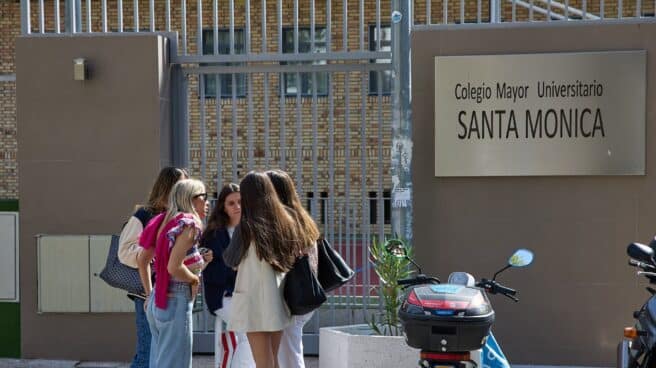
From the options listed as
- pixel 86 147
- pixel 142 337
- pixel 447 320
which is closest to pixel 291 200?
pixel 447 320

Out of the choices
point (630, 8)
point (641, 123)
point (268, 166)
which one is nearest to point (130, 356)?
point (268, 166)

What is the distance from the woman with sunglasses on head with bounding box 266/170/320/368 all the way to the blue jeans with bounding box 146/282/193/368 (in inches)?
25.2

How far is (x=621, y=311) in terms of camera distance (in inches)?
297

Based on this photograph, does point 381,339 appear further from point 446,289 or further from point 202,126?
point 202,126

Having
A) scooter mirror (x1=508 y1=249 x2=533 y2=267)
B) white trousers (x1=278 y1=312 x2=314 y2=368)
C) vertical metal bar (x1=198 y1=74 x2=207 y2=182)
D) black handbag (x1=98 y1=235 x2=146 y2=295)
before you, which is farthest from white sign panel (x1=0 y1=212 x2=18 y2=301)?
scooter mirror (x1=508 y1=249 x2=533 y2=267)

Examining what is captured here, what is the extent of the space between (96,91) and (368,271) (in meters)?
2.90

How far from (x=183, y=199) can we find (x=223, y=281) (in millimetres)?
705

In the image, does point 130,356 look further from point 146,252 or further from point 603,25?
point 603,25

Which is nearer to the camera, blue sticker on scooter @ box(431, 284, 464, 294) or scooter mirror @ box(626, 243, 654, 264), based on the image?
blue sticker on scooter @ box(431, 284, 464, 294)

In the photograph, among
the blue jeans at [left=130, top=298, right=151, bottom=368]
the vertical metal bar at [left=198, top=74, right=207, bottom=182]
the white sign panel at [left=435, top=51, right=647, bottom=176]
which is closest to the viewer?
the blue jeans at [left=130, top=298, right=151, bottom=368]

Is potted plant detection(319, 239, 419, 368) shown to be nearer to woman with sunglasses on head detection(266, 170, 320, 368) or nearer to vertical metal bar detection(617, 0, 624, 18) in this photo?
woman with sunglasses on head detection(266, 170, 320, 368)

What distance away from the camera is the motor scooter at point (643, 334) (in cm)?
488

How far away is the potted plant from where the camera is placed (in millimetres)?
6250

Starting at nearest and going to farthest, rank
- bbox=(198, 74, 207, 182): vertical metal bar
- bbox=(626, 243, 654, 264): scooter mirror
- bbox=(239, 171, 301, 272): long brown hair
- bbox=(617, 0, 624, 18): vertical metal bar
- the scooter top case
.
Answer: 1. the scooter top case
2. bbox=(626, 243, 654, 264): scooter mirror
3. bbox=(239, 171, 301, 272): long brown hair
4. bbox=(617, 0, 624, 18): vertical metal bar
5. bbox=(198, 74, 207, 182): vertical metal bar
